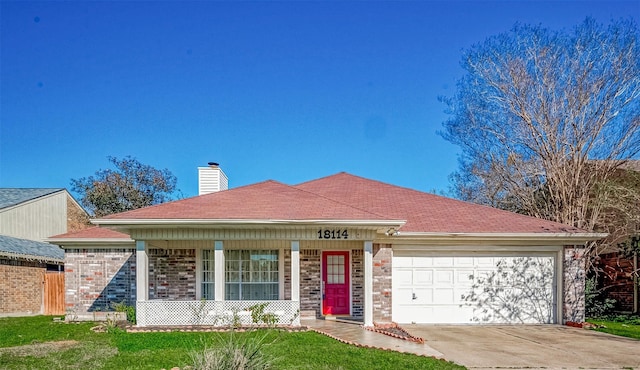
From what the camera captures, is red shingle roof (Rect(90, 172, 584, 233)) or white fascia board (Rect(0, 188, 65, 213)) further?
white fascia board (Rect(0, 188, 65, 213))

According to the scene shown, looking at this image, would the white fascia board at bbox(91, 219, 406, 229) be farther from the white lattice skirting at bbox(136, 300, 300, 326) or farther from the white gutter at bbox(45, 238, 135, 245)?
the white gutter at bbox(45, 238, 135, 245)

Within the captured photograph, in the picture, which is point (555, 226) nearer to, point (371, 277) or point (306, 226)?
point (371, 277)

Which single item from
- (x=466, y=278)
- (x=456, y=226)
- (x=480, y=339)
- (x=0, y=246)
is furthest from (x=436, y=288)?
(x=0, y=246)

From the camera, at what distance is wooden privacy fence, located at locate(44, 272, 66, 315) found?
1972 centimetres

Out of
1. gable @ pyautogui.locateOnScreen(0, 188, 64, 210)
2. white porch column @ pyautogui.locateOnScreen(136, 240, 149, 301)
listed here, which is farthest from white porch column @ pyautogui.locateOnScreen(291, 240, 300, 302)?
gable @ pyautogui.locateOnScreen(0, 188, 64, 210)

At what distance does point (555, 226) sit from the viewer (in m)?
14.1

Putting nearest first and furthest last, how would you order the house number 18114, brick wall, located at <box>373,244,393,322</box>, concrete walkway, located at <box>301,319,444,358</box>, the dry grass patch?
the dry grass patch < concrete walkway, located at <box>301,319,444,358</box> < the house number 18114 < brick wall, located at <box>373,244,393,322</box>

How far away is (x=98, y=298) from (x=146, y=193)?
58.6 ft

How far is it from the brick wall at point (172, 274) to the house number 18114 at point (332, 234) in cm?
438

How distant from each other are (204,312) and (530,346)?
7.66 meters

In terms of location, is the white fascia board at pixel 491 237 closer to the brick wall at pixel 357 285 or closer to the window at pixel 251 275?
the brick wall at pixel 357 285

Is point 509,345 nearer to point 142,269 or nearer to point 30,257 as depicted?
point 142,269

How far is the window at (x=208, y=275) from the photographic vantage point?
550 inches

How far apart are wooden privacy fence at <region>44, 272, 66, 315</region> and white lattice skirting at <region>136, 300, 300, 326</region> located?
10.5 m
